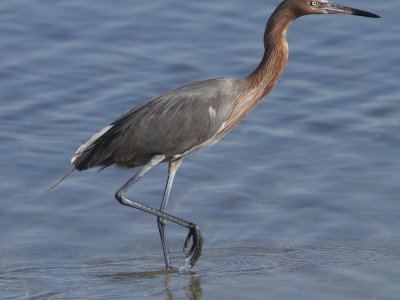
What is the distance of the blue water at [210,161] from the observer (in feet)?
26.6

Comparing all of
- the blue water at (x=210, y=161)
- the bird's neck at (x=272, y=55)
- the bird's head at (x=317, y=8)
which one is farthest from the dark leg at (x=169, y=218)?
the bird's head at (x=317, y=8)

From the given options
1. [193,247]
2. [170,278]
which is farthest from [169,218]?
[170,278]

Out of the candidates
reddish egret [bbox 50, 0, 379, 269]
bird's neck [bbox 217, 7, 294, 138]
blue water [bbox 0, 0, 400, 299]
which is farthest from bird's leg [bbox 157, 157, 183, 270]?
bird's neck [bbox 217, 7, 294, 138]

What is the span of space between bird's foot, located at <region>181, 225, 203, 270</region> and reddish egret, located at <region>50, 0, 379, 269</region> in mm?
12

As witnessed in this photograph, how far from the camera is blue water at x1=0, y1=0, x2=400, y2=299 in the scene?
8094 mm

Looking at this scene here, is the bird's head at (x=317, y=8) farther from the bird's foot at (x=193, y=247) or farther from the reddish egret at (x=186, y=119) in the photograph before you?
the bird's foot at (x=193, y=247)

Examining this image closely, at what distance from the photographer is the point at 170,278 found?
8.12 metres

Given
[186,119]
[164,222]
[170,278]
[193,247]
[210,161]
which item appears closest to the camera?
[170,278]

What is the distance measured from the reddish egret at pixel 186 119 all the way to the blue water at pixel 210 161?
0.59m

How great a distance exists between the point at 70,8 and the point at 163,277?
7367 mm

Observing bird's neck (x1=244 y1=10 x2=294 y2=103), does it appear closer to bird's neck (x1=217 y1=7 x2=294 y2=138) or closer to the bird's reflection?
bird's neck (x1=217 y1=7 x2=294 y2=138)

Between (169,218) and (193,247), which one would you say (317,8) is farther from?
(193,247)

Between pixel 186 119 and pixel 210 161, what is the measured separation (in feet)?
6.48

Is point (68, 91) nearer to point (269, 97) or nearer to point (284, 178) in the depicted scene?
point (269, 97)
